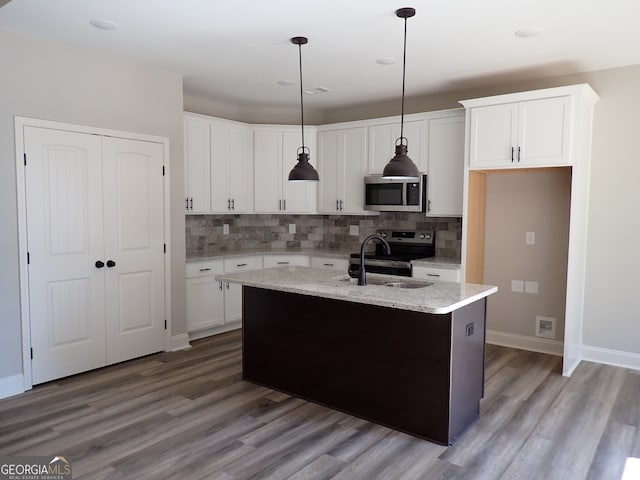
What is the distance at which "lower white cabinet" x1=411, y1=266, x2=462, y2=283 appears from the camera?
4539mm

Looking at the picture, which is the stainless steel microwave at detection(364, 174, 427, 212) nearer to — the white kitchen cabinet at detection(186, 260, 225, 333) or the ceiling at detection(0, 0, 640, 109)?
the ceiling at detection(0, 0, 640, 109)

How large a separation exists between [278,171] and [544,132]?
117 inches

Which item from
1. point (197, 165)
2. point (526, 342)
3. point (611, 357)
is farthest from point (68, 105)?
point (611, 357)

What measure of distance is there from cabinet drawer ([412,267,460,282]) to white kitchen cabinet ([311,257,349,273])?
0.91 meters

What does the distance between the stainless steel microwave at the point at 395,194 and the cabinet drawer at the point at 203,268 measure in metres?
1.79

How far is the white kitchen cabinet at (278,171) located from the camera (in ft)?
18.5

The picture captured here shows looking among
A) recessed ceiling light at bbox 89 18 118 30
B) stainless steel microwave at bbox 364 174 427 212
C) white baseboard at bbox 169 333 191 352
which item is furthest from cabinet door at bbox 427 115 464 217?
recessed ceiling light at bbox 89 18 118 30

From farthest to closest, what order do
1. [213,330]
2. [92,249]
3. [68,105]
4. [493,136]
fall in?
[213,330], [493,136], [92,249], [68,105]

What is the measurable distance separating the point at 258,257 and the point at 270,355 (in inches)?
80.8

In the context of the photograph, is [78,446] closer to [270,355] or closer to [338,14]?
[270,355]

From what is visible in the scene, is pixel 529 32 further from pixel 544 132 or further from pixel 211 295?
pixel 211 295

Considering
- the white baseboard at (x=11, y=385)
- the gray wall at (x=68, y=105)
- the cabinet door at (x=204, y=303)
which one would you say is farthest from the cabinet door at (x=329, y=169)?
the white baseboard at (x=11, y=385)

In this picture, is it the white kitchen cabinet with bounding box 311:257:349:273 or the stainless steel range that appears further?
the white kitchen cabinet with bounding box 311:257:349:273

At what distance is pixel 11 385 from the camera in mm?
3430
